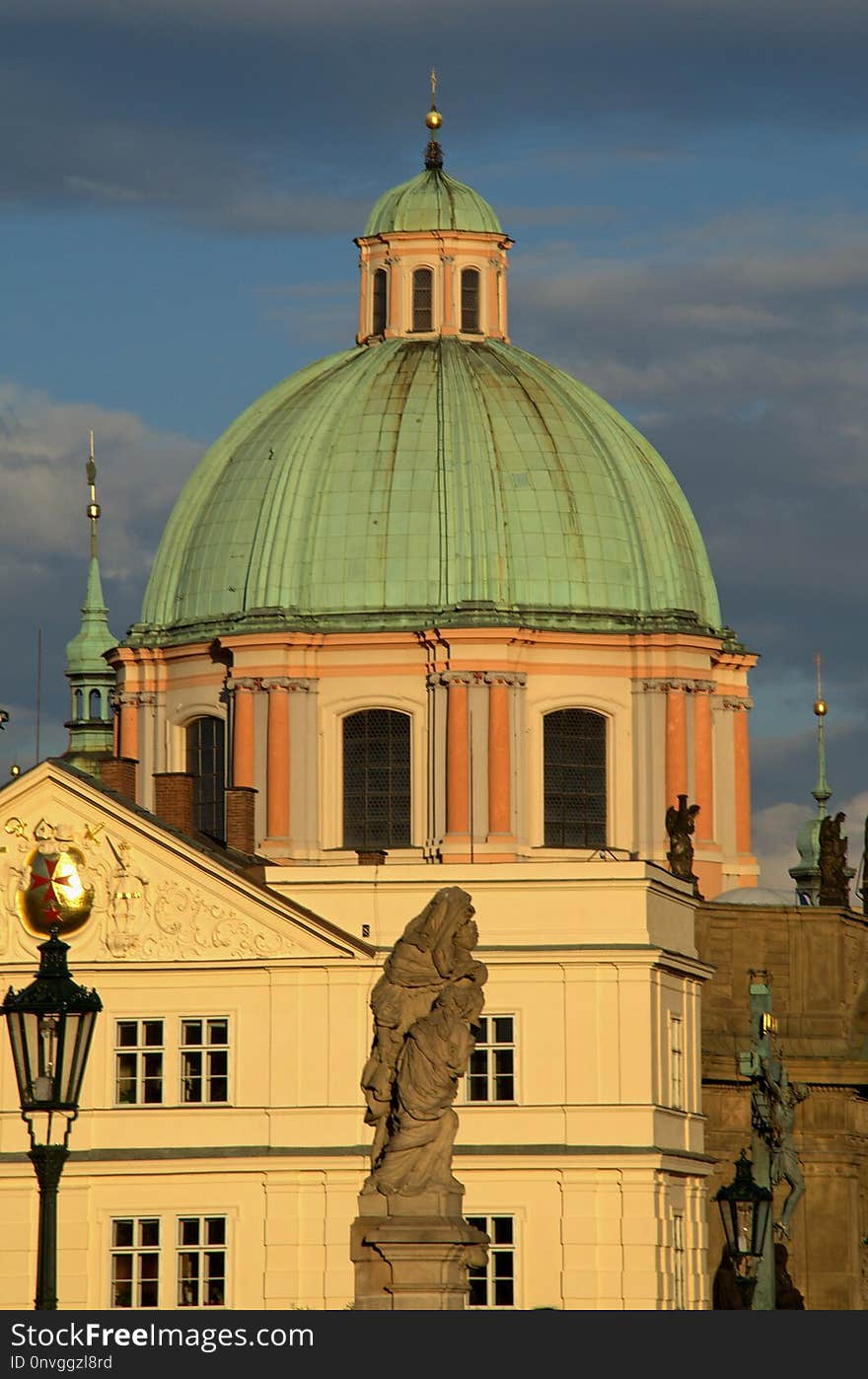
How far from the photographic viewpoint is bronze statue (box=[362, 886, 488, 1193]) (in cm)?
5003

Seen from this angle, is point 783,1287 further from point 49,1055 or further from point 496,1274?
point 49,1055

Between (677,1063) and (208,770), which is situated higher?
(208,770)

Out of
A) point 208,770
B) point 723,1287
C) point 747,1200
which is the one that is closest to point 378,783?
point 208,770

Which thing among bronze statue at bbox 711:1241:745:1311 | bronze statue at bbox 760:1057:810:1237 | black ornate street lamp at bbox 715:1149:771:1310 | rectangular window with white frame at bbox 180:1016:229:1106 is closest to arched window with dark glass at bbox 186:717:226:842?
rectangular window with white frame at bbox 180:1016:229:1106

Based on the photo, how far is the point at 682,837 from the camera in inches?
3578

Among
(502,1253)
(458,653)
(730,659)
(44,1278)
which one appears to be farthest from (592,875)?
(44,1278)

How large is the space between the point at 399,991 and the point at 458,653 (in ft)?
140

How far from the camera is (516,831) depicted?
92.4 meters

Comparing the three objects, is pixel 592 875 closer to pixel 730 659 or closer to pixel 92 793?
pixel 92 793

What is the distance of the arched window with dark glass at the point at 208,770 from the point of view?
316 feet

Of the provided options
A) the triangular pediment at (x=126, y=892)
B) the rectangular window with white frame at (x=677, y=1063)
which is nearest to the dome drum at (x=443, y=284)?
the triangular pediment at (x=126, y=892)

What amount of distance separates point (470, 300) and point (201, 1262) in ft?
99.9

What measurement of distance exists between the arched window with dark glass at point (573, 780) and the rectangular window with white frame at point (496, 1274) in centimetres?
1671

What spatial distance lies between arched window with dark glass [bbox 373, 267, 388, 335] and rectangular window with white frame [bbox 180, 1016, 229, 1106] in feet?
85.7
